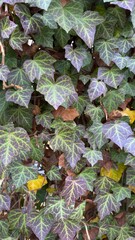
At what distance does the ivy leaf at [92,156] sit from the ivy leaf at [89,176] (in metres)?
0.07

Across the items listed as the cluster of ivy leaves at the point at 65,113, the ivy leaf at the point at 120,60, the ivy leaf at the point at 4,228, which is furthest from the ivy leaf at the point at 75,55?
the ivy leaf at the point at 4,228

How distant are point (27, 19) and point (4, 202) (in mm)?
631

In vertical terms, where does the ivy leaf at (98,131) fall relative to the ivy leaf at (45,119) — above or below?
below

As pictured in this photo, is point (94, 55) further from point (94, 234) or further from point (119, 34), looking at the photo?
point (94, 234)

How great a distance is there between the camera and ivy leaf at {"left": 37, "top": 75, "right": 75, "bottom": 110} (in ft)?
4.47

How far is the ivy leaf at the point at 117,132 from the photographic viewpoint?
1.42 metres

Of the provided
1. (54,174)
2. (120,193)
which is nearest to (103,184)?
(120,193)

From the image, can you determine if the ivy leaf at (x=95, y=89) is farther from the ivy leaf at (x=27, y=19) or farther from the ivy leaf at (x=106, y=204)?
the ivy leaf at (x=106, y=204)

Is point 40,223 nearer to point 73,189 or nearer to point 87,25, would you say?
point 73,189

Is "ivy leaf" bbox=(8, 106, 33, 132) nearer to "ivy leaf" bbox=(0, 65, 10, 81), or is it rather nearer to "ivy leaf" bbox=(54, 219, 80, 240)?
"ivy leaf" bbox=(0, 65, 10, 81)

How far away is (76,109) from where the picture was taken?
149 cm

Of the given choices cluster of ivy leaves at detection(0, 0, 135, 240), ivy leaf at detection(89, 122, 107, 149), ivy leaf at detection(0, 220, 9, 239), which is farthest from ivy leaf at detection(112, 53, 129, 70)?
ivy leaf at detection(0, 220, 9, 239)

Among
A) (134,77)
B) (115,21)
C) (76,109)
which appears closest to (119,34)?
(115,21)

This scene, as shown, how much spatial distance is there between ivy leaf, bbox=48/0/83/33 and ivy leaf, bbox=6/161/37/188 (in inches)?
19.3
